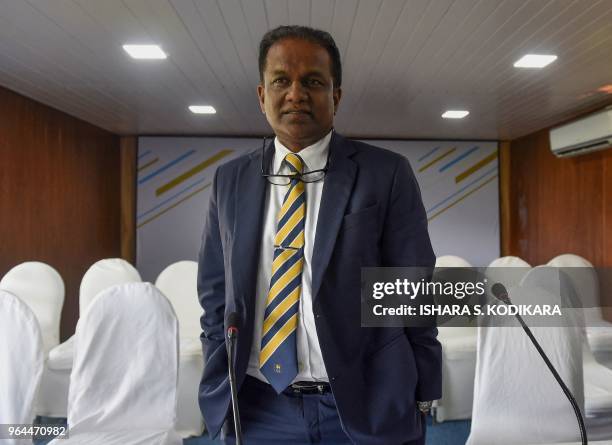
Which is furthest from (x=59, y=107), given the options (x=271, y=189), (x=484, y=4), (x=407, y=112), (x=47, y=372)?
(x=271, y=189)

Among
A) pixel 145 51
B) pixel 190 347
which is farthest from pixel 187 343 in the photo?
pixel 145 51

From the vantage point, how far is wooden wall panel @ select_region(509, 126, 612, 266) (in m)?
5.14

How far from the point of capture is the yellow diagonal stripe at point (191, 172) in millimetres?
7062

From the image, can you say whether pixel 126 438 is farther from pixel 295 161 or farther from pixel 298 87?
pixel 298 87

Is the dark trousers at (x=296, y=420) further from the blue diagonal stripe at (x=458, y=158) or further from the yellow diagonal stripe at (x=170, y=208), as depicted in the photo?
the blue diagonal stripe at (x=458, y=158)

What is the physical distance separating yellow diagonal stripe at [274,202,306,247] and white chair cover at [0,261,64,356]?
9.80 feet

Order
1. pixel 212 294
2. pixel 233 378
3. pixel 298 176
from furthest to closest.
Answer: pixel 212 294
pixel 298 176
pixel 233 378

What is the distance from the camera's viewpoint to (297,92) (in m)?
1.03

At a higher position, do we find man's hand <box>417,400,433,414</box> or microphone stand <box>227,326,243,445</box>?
microphone stand <box>227,326,243,445</box>

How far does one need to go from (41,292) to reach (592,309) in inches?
171

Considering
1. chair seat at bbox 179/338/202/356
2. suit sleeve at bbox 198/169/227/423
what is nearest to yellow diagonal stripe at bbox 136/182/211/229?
chair seat at bbox 179/338/202/356

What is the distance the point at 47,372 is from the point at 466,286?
2.84 meters

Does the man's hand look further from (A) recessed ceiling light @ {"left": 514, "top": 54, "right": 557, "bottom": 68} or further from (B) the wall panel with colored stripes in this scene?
(B) the wall panel with colored stripes

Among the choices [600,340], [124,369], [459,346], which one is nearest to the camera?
[124,369]
